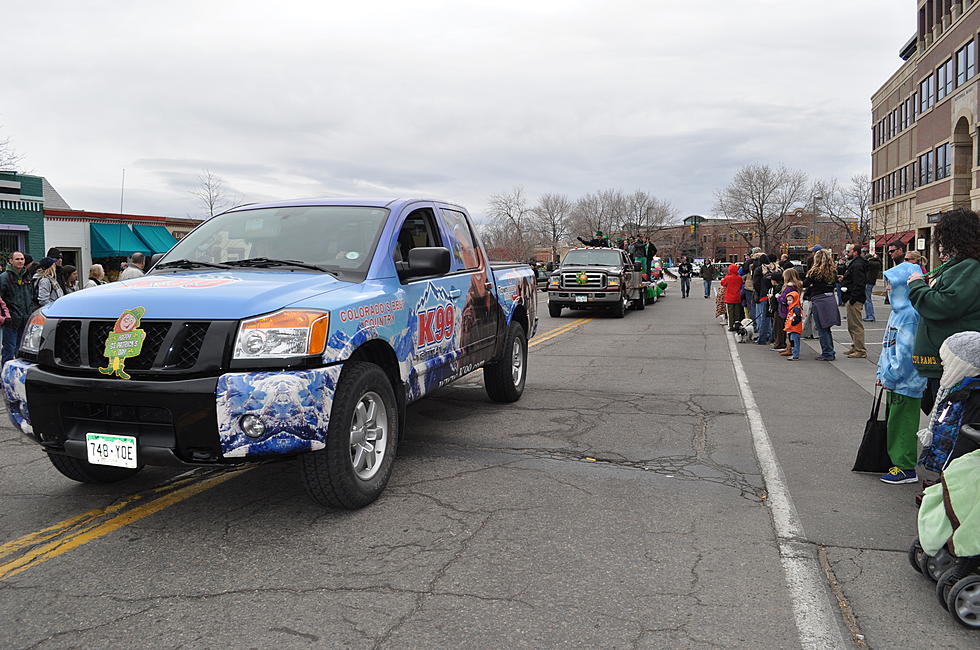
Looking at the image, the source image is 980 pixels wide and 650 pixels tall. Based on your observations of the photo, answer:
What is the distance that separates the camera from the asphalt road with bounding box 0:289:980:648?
326 centimetres

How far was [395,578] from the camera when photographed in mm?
3750

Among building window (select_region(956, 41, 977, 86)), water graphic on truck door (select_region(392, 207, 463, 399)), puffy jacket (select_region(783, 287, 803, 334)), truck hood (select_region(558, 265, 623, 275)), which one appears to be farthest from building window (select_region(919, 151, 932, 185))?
water graphic on truck door (select_region(392, 207, 463, 399))

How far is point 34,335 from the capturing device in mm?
4547

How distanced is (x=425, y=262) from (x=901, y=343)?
11.1 feet

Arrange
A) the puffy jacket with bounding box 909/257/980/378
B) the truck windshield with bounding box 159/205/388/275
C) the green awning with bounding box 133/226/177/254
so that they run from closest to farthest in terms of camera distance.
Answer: the puffy jacket with bounding box 909/257/980/378 → the truck windshield with bounding box 159/205/388/275 → the green awning with bounding box 133/226/177/254

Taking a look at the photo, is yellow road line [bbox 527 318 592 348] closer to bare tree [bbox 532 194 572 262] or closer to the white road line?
the white road line

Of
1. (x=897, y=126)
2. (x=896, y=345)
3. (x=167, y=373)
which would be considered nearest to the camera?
(x=167, y=373)

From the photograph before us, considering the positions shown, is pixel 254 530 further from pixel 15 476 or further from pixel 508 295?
pixel 508 295

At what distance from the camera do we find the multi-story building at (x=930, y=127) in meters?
38.9

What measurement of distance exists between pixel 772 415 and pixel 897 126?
58.7m

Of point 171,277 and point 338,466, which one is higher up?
point 171,277

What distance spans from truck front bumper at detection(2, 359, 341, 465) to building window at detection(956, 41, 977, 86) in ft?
142

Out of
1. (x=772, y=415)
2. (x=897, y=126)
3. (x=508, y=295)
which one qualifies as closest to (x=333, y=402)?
(x=508, y=295)

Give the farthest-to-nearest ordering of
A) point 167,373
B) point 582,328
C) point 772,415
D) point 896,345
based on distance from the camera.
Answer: point 582,328, point 772,415, point 896,345, point 167,373
